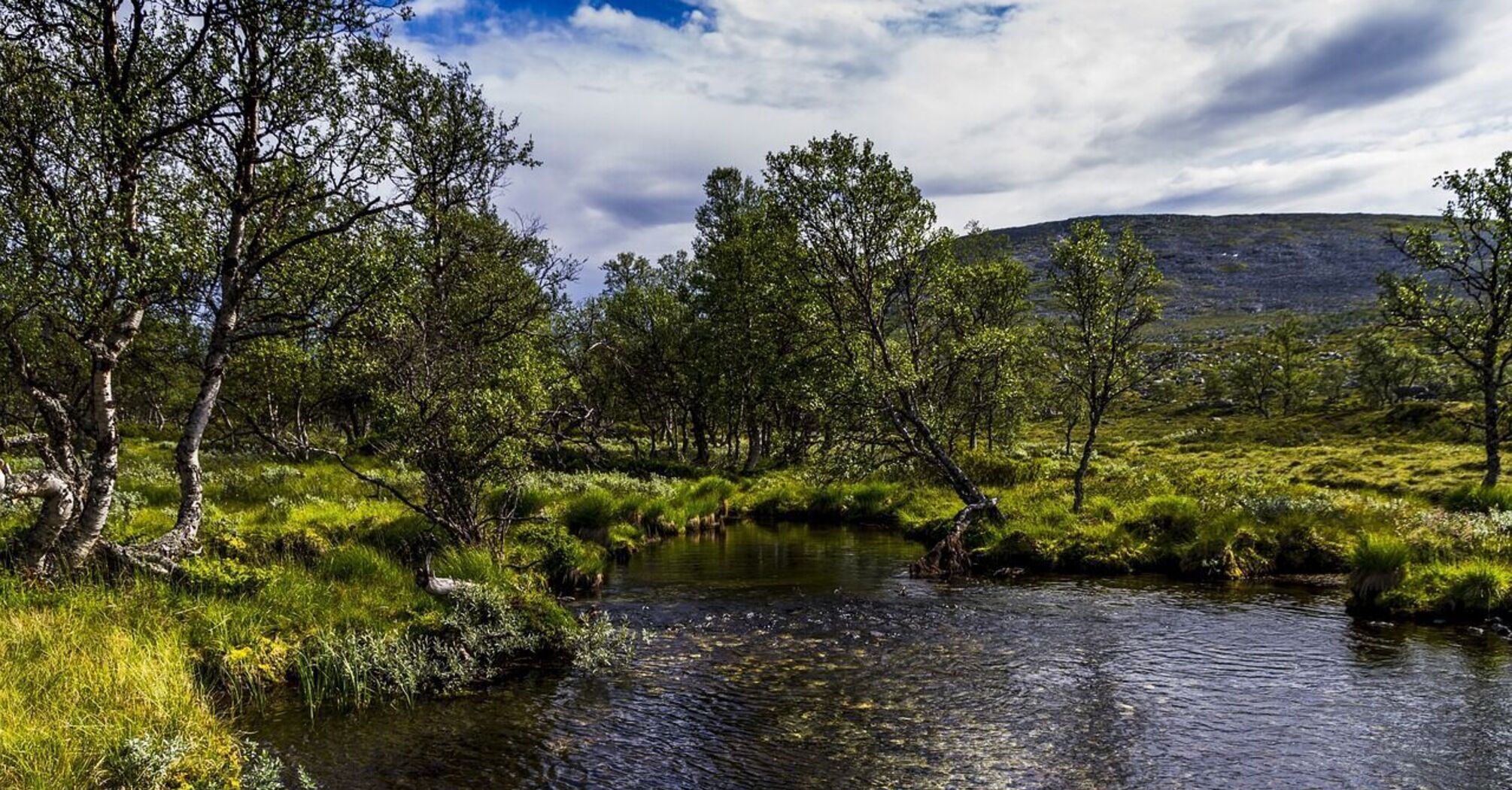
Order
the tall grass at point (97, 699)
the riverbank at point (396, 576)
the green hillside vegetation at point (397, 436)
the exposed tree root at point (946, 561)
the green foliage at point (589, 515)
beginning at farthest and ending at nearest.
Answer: the green foliage at point (589, 515) < the exposed tree root at point (946, 561) < the green hillside vegetation at point (397, 436) < the riverbank at point (396, 576) < the tall grass at point (97, 699)

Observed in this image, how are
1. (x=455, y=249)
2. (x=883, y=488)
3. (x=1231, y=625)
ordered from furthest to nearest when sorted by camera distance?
(x=883, y=488) → (x=455, y=249) → (x=1231, y=625)

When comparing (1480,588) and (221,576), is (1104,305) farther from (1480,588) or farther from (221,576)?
(221,576)

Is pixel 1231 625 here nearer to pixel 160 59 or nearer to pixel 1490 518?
pixel 1490 518

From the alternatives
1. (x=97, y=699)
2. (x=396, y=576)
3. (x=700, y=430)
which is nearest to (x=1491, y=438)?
(x=396, y=576)

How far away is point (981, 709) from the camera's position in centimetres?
1242

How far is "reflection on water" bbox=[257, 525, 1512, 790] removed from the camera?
1021cm

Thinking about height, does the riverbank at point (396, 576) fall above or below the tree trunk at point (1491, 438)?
below

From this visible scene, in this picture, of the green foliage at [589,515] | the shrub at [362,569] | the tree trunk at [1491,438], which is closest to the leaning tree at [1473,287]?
the tree trunk at [1491,438]

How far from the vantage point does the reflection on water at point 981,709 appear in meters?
10.2

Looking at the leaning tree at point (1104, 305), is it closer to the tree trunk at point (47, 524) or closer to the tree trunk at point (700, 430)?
the tree trunk at point (47, 524)

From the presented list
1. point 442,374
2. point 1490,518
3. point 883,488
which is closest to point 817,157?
point 442,374

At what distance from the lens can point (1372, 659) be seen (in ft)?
46.4

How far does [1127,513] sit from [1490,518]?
9.14 m

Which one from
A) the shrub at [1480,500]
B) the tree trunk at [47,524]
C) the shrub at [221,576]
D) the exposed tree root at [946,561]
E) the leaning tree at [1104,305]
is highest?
the leaning tree at [1104,305]
